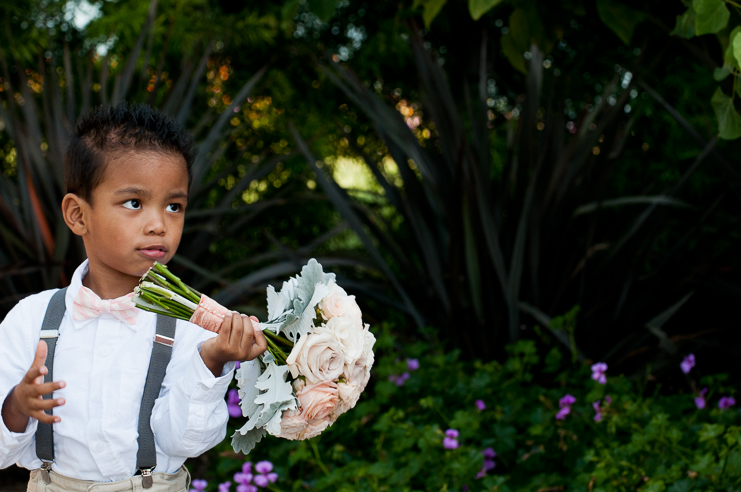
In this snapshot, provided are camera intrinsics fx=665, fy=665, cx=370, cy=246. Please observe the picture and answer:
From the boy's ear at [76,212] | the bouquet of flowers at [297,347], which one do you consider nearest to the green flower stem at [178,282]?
the bouquet of flowers at [297,347]

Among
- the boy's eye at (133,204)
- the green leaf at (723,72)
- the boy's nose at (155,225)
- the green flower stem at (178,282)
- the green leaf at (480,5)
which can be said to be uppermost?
the green leaf at (480,5)

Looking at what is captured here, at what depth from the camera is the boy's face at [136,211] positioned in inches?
44.4

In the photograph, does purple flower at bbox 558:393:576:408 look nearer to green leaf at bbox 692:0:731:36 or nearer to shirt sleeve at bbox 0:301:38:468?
green leaf at bbox 692:0:731:36

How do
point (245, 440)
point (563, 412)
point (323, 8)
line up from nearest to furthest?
point (245, 440), point (563, 412), point (323, 8)

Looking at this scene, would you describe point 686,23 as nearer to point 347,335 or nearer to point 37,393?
point 347,335

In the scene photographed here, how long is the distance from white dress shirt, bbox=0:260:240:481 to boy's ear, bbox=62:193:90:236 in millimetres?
106

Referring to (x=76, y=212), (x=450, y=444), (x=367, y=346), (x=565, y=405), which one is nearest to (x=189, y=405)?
(x=367, y=346)

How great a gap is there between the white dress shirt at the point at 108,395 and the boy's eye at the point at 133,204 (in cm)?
20

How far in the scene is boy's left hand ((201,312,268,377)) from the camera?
1017 millimetres

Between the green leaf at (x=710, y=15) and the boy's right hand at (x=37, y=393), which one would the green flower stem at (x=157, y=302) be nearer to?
the boy's right hand at (x=37, y=393)

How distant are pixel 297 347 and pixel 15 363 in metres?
0.53

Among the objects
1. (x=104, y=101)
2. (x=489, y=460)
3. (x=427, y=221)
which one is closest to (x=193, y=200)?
(x=104, y=101)

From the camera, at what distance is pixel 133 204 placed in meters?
1.14

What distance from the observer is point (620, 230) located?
9.34 ft
